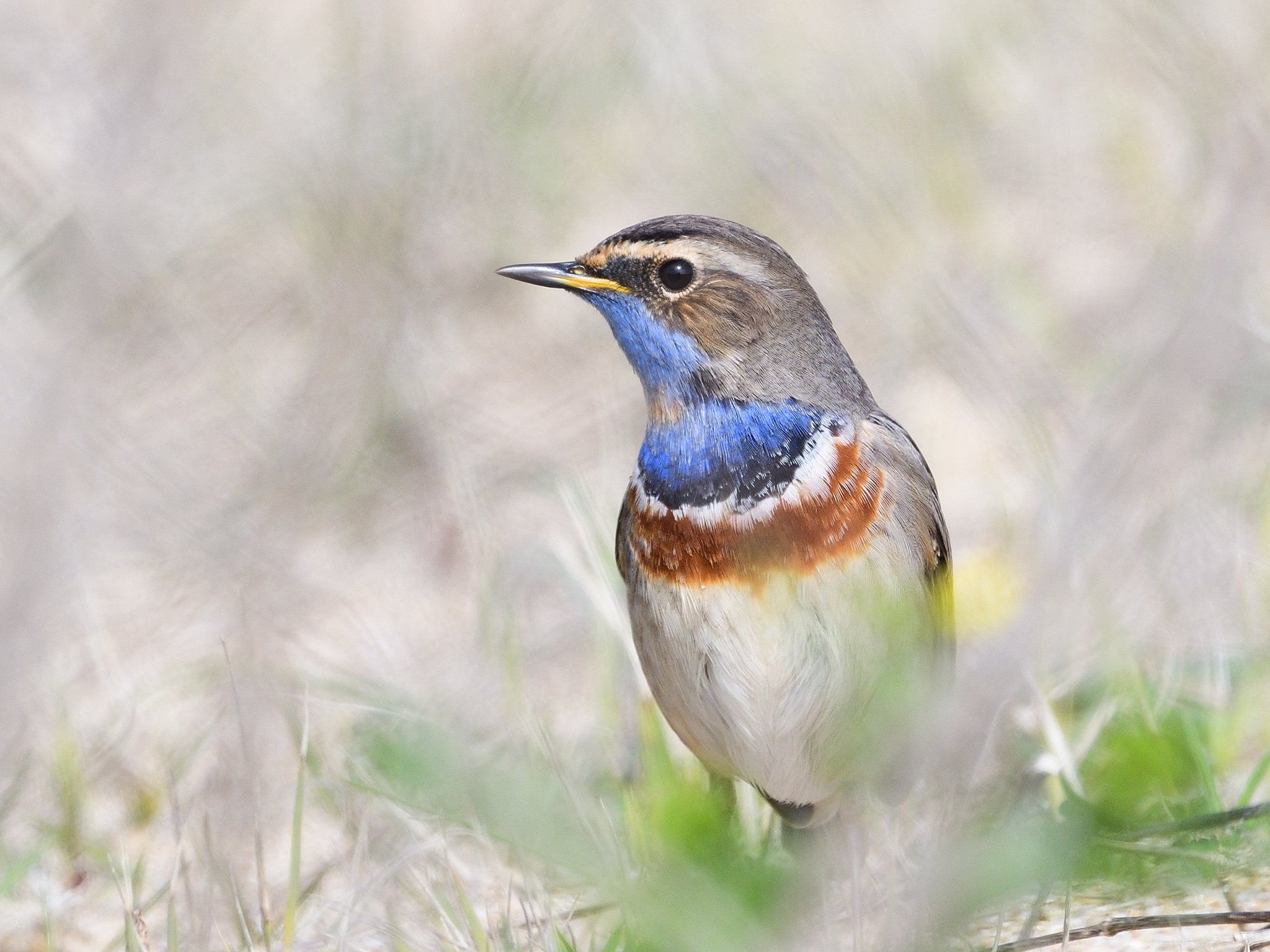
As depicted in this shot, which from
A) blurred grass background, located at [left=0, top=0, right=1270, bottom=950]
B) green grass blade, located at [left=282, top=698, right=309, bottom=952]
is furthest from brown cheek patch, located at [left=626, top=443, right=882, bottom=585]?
green grass blade, located at [left=282, top=698, right=309, bottom=952]

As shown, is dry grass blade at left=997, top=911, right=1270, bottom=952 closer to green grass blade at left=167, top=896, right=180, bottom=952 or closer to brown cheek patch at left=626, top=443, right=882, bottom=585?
brown cheek patch at left=626, top=443, right=882, bottom=585

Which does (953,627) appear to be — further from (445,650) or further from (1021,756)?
(445,650)

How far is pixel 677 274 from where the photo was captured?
12.4 feet

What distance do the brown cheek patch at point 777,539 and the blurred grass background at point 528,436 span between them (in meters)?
0.40

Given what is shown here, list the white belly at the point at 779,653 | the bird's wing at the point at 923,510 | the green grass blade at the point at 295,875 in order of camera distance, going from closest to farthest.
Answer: the green grass blade at the point at 295,875, the white belly at the point at 779,653, the bird's wing at the point at 923,510

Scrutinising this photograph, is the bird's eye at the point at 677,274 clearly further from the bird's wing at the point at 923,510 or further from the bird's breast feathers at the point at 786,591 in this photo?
the bird's wing at the point at 923,510

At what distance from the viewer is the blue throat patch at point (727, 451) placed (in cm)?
367

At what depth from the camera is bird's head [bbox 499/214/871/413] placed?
149 inches

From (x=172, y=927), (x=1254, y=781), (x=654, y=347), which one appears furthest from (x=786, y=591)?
(x=172, y=927)

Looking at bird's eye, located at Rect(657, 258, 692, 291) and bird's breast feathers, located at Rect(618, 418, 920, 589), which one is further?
bird's eye, located at Rect(657, 258, 692, 291)

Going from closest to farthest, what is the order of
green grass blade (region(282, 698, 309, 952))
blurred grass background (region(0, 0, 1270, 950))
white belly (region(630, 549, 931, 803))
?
blurred grass background (region(0, 0, 1270, 950)) → green grass blade (region(282, 698, 309, 952)) → white belly (region(630, 549, 931, 803))


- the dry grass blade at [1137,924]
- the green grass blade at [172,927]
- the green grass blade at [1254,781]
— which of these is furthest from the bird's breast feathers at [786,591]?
the green grass blade at [172,927]

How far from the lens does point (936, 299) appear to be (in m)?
5.91

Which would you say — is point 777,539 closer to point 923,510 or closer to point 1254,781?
point 923,510
